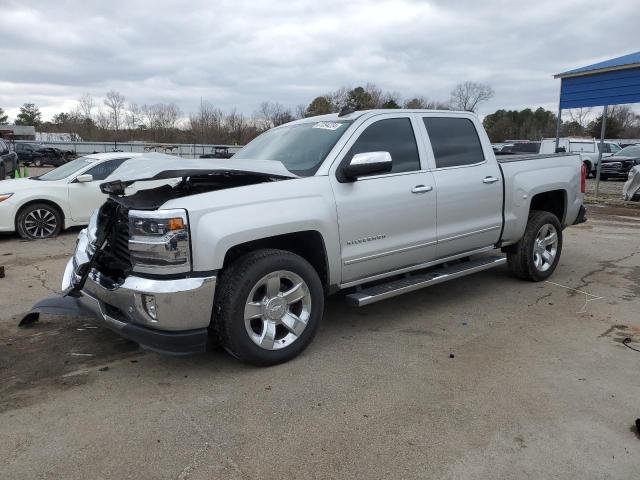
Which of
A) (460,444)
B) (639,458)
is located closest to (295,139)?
(460,444)

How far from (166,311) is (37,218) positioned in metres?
6.83

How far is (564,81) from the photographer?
1575 centimetres

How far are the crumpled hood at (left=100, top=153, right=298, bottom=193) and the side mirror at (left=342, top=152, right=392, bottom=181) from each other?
46 centimetres

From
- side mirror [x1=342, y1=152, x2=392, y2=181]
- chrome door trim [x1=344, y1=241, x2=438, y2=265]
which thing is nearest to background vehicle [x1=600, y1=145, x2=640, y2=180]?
chrome door trim [x1=344, y1=241, x2=438, y2=265]

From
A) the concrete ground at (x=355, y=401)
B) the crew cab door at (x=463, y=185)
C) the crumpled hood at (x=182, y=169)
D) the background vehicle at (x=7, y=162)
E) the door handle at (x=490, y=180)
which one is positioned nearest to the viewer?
the concrete ground at (x=355, y=401)

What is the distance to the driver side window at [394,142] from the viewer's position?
445 centimetres

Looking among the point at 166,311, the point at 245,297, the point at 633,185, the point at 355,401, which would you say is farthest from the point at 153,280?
the point at 633,185

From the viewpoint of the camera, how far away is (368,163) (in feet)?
13.0

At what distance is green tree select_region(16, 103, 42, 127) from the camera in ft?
342

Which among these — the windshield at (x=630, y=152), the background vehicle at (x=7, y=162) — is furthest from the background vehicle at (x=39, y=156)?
the windshield at (x=630, y=152)

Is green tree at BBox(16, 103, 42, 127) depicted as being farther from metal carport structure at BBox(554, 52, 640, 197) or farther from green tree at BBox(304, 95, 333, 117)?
metal carport structure at BBox(554, 52, 640, 197)

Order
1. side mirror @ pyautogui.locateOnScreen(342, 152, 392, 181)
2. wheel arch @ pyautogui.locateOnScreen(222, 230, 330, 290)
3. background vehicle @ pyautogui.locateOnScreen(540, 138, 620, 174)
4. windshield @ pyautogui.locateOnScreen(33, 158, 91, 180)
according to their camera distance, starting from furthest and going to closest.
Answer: background vehicle @ pyautogui.locateOnScreen(540, 138, 620, 174), windshield @ pyautogui.locateOnScreen(33, 158, 91, 180), side mirror @ pyautogui.locateOnScreen(342, 152, 392, 181), wheel arch @ pyautogui.locateOnScreen(222, 230, 330, 290)

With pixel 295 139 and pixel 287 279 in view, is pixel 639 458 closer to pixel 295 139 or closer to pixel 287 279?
pixel 287 279

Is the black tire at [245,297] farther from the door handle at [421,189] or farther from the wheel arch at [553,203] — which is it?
the wheel arch at [553,203]
